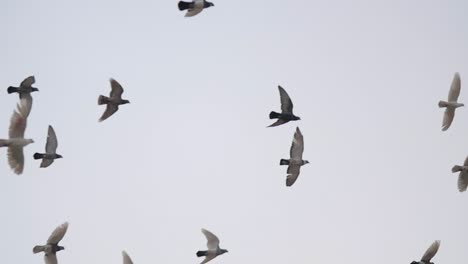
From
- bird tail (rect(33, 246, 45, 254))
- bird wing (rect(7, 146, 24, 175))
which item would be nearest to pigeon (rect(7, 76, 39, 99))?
bird wing (rect(7, 146, 24, 175))

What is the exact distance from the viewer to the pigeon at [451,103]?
62.6 meters

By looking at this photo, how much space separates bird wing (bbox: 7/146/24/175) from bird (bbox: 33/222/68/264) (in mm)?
3473

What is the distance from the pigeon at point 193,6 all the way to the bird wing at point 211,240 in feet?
32.7

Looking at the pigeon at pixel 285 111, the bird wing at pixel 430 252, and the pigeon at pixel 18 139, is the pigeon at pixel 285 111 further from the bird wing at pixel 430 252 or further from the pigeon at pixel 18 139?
the pigeon at pixel 18 139

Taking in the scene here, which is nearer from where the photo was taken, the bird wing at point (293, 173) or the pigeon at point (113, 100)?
the pigeon at point (113, 100)

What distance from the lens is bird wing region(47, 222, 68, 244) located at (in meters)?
59.1

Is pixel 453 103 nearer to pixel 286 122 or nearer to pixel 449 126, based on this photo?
pixel 449 126

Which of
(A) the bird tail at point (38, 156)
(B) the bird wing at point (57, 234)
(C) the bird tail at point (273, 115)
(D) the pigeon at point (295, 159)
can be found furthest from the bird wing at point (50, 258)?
(C) the bird tail at point (273, 115)

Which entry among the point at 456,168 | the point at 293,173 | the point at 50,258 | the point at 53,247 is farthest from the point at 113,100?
the point at 456,168

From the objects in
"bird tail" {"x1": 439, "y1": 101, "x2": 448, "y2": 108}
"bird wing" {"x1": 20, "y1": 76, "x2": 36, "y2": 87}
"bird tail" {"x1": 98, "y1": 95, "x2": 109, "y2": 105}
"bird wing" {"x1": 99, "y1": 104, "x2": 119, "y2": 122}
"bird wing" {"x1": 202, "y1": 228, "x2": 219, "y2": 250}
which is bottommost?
"bird wing" {"x1": 202, "y1": 228, "x2": 219, "y2": 250}

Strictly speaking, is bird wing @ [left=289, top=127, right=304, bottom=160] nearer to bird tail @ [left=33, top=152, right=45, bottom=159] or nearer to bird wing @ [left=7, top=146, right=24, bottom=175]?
bird tail @ [left=33, top=152, right=45, bottom=159]

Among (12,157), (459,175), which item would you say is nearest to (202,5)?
(12,157)

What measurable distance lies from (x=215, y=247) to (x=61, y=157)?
834cm

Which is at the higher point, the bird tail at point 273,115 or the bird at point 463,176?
the bird tail at point 273,115
